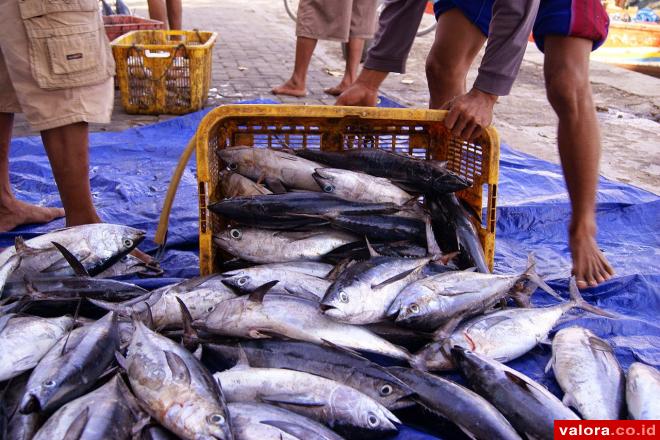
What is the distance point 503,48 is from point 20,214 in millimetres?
2659

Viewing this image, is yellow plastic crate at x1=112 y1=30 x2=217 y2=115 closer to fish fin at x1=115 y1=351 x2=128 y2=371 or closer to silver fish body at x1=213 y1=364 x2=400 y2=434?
fish fin at x1=115 y1=351 x2=128 y2=371

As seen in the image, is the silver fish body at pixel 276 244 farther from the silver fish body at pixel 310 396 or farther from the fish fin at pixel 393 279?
the silver fish body at pixel 310 396

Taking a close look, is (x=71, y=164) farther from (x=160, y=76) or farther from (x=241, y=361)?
(x=160, y=76)

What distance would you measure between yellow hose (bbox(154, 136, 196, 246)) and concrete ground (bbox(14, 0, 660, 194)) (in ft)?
8.02

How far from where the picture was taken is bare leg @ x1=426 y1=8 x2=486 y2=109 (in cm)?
359

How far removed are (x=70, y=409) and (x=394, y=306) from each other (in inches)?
44.0

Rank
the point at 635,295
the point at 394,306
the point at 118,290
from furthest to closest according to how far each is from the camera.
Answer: the point at 635,295
the point at 118,290
the point at 394,306

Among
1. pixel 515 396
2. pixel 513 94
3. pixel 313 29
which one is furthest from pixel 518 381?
pixel 513 94

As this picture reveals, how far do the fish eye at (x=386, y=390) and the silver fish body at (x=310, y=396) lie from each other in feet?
0.25

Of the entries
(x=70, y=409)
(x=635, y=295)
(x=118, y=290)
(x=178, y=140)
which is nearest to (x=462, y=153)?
(x=635, y=295)

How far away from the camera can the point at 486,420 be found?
1.81 m

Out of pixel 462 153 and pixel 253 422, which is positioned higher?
pixel 462 153

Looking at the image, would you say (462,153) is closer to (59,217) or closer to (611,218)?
(611,218)

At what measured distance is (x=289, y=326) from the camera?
6.91 ft
